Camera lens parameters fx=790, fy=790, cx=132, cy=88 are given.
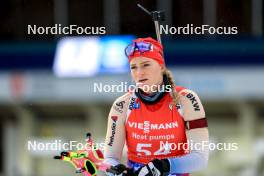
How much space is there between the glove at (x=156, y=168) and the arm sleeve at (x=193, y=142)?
0.04 ft

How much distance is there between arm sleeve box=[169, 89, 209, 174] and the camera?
1.25m

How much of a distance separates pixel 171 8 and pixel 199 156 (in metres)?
0.53

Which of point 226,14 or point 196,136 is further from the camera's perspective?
point 226,14

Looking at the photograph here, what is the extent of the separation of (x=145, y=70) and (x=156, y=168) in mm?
158

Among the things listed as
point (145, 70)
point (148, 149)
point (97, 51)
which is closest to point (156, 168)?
point (148, 149)

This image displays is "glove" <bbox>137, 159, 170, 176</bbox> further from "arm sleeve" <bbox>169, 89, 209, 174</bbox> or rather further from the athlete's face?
the athlete's face

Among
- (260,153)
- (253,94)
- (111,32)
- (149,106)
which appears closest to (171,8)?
(111,32)

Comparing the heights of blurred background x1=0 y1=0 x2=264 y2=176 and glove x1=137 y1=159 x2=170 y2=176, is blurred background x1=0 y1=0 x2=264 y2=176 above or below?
above

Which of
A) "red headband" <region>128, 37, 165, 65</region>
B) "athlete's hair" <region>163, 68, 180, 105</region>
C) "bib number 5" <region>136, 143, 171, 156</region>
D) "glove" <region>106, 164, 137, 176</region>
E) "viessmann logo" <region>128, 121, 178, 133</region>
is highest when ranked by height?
Result: "red headband" <region>128, 37, 165, 65</region>

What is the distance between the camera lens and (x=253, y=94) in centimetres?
400

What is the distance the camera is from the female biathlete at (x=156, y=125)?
4.13ft

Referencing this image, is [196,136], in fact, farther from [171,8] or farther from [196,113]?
[171,8]

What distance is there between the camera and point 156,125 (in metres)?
1.27

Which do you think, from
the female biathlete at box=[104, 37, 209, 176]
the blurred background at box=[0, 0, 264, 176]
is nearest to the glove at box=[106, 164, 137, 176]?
the female biathlete at box=[104, 37, 209, 176]
